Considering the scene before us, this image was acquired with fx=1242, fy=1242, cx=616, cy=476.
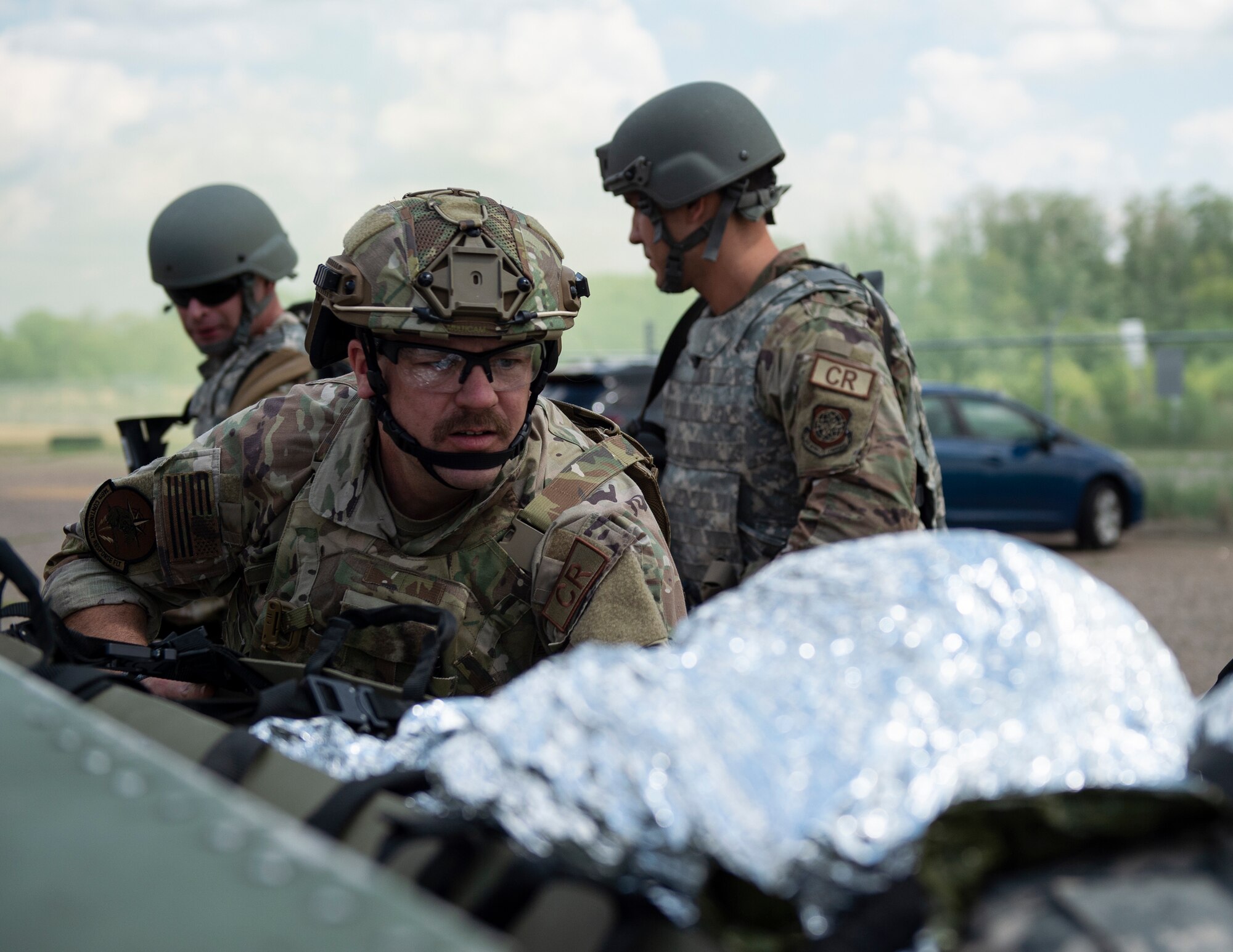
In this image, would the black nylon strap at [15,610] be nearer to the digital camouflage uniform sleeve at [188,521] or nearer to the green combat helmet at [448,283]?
the digital camouflage uniform sleeve at [188,521]

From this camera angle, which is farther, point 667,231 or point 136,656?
point 667,231

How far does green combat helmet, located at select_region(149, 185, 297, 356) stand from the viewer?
4.61 m

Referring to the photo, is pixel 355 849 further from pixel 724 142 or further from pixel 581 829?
pixel 724 142

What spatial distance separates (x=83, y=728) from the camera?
3.47 ft

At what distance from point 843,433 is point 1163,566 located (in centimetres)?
786

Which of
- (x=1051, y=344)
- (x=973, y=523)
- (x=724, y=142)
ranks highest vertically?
(x=724, y=142)

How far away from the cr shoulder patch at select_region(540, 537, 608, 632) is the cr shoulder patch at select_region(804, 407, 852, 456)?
0.99 m

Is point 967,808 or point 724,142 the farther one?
point 724,142

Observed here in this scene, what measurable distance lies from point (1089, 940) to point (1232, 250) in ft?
74.0

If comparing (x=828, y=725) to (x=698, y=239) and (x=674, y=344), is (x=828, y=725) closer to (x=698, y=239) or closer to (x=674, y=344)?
(x=698, y=239)

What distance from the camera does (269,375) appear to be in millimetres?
4336

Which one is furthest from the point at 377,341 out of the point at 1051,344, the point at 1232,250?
the point at 1232,250

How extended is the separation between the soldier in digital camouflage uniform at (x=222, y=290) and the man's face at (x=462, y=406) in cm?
223

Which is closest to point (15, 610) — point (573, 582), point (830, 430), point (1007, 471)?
point (573, 582)
